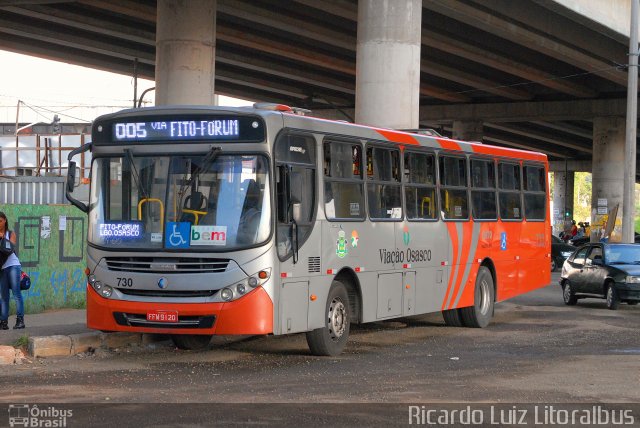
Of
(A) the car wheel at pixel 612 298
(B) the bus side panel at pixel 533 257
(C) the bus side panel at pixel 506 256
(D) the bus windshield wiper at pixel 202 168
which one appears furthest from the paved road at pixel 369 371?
(A) the car wheel at pixel 612 298

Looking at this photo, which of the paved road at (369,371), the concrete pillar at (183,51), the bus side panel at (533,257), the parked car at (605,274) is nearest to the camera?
the paved road at (369,371)

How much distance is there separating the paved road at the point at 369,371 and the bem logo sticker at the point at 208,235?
146 cm

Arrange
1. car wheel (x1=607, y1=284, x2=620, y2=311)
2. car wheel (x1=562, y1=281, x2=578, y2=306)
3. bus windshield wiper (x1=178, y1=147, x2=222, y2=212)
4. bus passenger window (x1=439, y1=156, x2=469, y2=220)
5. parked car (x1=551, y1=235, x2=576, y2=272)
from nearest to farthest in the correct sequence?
1. bus windshield wiper (x1=178, y1=147, x2=222, y2=212)
2. bus passenger window (x1=439, y1=156, x2=469, y2=220)
3. car wheel (x1=607, y1=284, x2=620, y2=311)
4. car wheel (x1=562, y1=281, x2=578, y2=306)
5. parked car (x1=551, y1=235, x2=576, y2=272)

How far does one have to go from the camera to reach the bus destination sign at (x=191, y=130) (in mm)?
13078

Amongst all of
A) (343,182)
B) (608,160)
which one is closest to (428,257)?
(343,182)

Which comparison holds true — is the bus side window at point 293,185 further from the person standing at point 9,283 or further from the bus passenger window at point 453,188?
the person standing at point 9,283

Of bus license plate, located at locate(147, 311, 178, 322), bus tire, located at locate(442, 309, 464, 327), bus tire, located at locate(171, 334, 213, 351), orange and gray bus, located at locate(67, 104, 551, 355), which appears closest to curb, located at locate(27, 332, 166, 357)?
bus tire, located at locate(171, 334, 213, 351)

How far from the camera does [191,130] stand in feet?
43.5

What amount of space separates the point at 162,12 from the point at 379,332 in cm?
1835

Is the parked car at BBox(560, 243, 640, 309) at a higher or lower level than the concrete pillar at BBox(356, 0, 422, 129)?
lower

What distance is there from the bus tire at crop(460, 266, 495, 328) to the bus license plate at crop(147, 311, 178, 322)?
282 inches

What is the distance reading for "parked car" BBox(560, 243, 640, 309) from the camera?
22594mm

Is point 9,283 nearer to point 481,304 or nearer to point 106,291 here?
point 106,291

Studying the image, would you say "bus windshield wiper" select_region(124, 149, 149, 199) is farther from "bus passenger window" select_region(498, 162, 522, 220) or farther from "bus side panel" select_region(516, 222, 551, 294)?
"bus side panel" select_region(516, 222, 551, 294)
